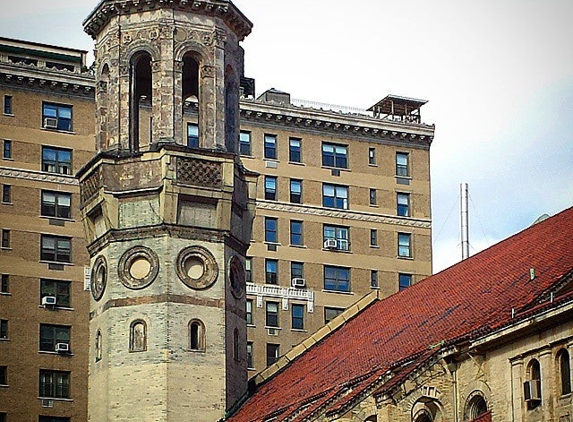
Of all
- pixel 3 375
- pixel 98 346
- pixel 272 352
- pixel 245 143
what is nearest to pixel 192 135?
pixel 245 143

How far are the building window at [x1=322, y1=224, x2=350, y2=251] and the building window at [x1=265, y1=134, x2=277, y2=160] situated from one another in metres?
5.09

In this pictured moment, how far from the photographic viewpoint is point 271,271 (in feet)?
320

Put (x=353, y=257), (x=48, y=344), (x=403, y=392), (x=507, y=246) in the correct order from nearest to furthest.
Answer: (x=403, y=392) < (x=507, y=246) < (x=48, y=344) < (x=353, y=257)

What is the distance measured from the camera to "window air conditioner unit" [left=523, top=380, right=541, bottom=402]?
143ft

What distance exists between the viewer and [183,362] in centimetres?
6131

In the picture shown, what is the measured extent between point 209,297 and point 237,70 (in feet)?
31.8

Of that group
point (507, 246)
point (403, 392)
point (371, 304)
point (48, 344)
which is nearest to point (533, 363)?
point (403, 392)

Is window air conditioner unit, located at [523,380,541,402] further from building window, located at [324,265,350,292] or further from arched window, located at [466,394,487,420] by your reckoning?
building window, located at [324,265,350,292]

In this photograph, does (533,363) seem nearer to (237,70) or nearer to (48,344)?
(237,70)

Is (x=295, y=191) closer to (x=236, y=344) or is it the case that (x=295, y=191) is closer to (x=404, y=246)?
(x=404, y=246)

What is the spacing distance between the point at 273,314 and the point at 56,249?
12737 mm

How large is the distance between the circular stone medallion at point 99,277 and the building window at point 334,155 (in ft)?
120

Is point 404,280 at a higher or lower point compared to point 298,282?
higher

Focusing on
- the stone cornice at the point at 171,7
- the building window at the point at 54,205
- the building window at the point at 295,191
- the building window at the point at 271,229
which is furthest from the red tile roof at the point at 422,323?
the building window at the point at 295,191
